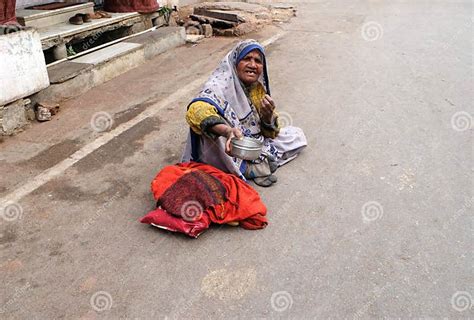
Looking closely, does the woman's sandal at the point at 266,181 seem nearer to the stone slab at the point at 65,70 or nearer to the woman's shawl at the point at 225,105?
the woman's shawl at the point at 225,105

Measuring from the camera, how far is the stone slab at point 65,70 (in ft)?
18.4

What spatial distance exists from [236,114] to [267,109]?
0.25 metres

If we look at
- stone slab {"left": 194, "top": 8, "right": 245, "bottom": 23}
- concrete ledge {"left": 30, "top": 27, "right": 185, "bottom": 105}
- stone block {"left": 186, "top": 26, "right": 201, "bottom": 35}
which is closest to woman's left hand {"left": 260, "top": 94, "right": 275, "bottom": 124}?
concrete ledge {"left": 30, "top": 27, "right": 185, "bottom": 105}

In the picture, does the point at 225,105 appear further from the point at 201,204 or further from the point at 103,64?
the point at 103,64

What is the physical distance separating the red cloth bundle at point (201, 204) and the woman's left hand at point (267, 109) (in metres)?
0.71

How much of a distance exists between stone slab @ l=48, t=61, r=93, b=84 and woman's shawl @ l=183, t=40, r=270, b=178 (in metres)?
2.51

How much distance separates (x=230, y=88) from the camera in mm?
3793

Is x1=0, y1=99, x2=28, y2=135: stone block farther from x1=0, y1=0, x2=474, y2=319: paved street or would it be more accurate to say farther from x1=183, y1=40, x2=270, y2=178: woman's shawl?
x1=183, y1=40, x2=270, y2=178: woman's shawl

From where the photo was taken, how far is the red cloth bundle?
3.21m

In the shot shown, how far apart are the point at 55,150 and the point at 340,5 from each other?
926cm

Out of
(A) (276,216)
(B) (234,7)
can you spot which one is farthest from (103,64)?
(B) (234,7)

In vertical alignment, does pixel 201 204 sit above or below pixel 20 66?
below

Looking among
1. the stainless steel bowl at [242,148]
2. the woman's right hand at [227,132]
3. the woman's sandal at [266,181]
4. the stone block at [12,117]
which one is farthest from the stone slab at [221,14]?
the stainless steel bowl at [242,148]

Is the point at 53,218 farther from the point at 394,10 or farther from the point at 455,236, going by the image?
the point at 394,10
